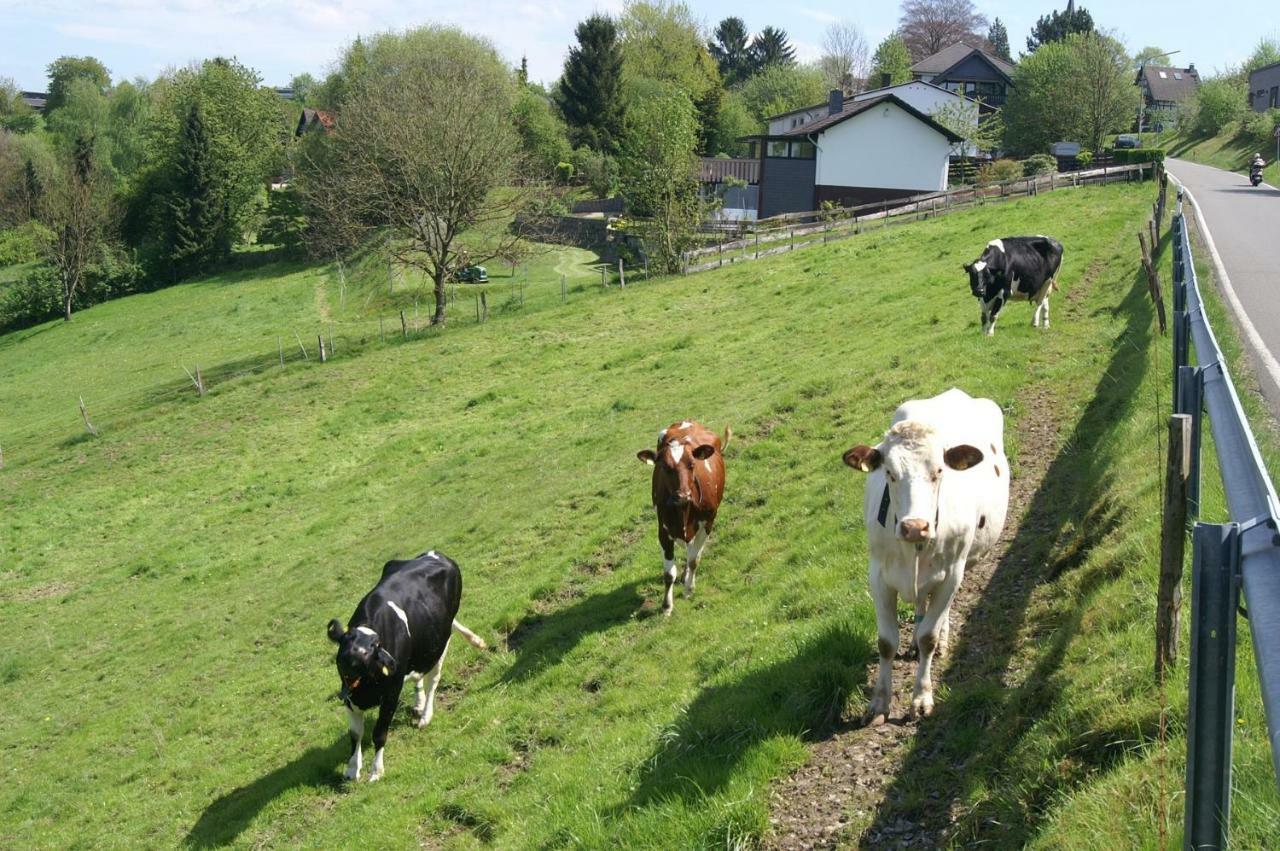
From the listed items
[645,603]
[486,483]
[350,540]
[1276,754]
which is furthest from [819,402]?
[1276,754]

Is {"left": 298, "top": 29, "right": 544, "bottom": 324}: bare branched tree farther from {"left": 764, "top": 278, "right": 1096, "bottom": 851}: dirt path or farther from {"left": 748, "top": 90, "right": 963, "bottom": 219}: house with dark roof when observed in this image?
{"left": 764, "top": 278, "right": 1096, "bottom": 851}: dirt path

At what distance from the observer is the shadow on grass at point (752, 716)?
7051mm

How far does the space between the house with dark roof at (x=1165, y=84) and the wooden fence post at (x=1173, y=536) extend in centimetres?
12441

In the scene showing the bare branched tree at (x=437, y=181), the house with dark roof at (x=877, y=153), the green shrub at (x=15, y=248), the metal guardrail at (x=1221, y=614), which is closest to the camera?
the metal guardrail at (x=1221, y=614)

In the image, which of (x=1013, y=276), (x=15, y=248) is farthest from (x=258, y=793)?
(x=15, y=248)

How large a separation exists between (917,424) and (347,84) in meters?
78.9

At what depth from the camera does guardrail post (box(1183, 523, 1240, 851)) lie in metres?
3.19

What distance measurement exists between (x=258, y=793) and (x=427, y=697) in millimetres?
1930

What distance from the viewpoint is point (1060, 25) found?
119875 mm

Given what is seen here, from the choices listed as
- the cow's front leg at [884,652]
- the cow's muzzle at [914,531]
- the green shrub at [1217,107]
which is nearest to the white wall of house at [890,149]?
the green shrub at [1217,107]

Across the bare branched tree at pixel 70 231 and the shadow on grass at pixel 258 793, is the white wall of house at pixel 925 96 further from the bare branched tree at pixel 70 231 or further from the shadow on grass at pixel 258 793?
Answer: the shadow on grass at pixel 258 793

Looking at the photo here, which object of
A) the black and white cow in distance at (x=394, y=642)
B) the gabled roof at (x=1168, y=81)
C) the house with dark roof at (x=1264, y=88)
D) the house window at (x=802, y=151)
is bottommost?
the black and white cow in distance at (x=394, y=642)

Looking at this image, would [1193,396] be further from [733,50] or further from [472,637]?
[733,50]

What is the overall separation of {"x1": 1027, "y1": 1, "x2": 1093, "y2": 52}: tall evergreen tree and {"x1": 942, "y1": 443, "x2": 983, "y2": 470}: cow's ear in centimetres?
11639
